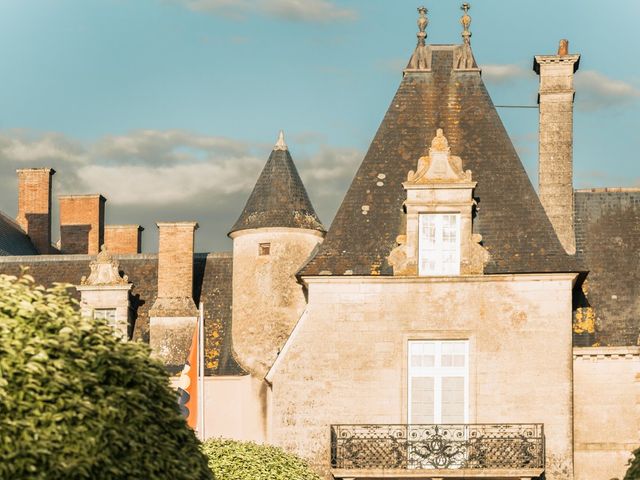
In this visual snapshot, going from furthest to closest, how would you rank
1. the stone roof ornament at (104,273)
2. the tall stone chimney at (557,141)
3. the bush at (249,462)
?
the stone roof ornament at (104,273)
the tall stone chimney at (557,141)
the bush at (249,462)

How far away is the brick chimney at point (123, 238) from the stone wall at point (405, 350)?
12.0 meters

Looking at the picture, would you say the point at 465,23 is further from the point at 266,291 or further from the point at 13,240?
the point at 13,240

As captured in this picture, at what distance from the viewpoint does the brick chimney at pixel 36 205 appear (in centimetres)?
4912

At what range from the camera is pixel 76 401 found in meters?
20.7

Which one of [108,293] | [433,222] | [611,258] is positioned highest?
[433,222]

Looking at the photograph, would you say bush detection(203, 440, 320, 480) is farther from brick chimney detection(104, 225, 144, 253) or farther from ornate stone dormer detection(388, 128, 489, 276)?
brick chimney detection(104, 225, 144, 253)

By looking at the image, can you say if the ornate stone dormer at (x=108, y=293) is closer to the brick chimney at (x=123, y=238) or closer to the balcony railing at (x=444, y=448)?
the brick chimney at (x=123, y=238)

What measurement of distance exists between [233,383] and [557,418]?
7.25 metres

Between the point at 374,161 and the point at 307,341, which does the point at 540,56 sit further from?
the point at 307,341

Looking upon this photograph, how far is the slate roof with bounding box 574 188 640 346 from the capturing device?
35531 millimetres

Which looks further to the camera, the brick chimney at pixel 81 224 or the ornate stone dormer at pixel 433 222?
the brick chimney at pixel 81 224

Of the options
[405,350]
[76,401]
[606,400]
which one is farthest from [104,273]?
[76,401]

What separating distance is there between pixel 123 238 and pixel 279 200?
337 inches

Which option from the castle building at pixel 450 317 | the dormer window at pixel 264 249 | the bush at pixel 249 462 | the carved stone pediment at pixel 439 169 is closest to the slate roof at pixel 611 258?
the castle building at pixel 450 317
